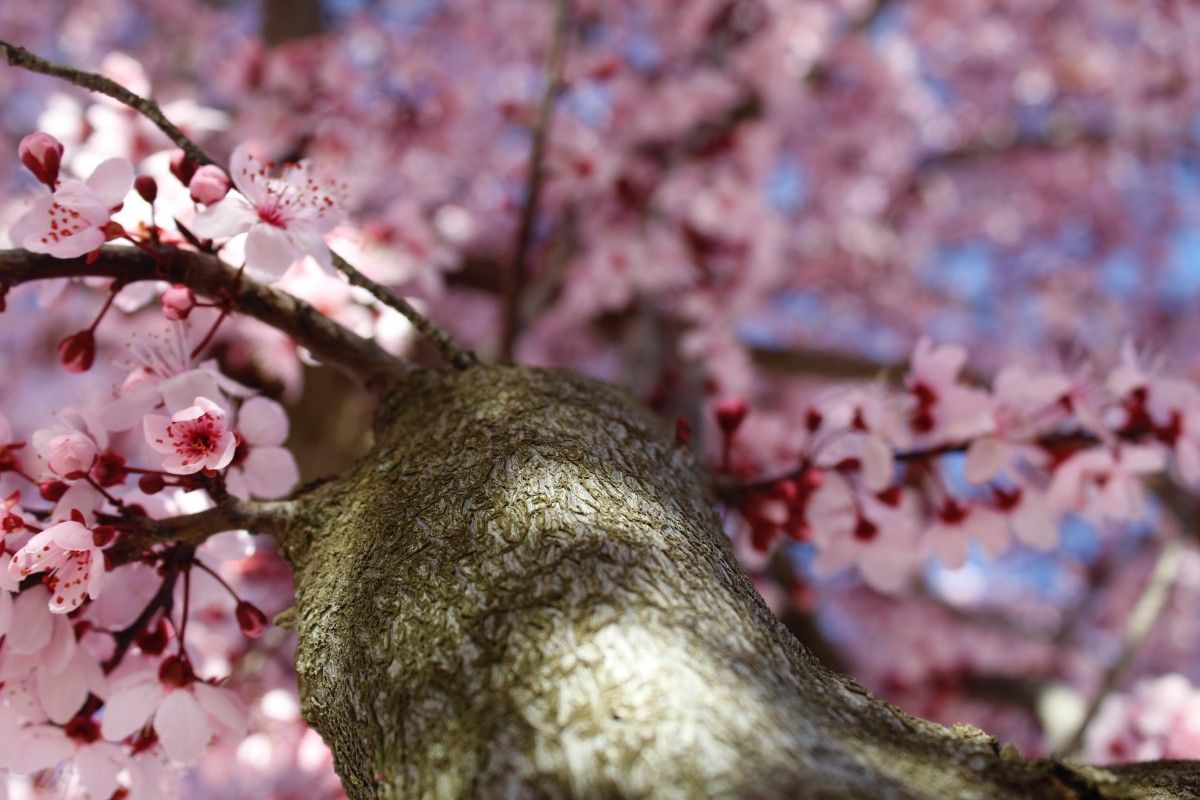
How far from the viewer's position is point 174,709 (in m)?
1.15

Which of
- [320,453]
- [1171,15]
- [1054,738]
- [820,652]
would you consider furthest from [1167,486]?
[1171,15]

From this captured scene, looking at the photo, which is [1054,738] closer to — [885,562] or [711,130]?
[885,562]

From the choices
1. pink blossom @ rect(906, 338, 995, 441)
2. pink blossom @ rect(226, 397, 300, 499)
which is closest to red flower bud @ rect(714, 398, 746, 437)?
pink blossom @ rect(906, 338, 995, 441)

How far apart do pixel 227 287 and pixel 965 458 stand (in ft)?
4.25

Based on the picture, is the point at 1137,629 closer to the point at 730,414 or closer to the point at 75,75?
the point at 730,414

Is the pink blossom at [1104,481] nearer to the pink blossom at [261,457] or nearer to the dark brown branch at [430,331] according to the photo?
the dark brown branch at [430,331]

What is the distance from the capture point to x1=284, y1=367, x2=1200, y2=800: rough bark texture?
65cm

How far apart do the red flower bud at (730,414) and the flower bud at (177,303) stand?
3.21 feet

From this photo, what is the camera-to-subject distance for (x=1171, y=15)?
596 cm

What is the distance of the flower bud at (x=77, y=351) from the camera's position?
1208 millimetres

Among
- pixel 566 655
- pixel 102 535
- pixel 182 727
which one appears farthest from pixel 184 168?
pixel 566 655

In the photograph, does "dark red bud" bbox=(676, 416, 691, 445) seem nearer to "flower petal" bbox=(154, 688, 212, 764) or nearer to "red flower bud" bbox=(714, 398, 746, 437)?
"red flower bud" bbox=(714, 398, 746, 437)

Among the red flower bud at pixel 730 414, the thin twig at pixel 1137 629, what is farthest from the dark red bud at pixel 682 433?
the thin twig at pixel 1137 629

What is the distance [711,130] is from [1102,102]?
16.6ft
